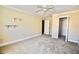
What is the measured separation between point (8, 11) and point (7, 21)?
0.51m

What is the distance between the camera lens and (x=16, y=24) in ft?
16.1

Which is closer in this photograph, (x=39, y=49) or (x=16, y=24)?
(x=39, y=49)

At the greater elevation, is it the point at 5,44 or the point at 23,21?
the point at 23,21

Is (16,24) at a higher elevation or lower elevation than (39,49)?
higher

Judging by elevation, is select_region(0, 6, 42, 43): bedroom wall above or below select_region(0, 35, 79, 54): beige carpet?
above

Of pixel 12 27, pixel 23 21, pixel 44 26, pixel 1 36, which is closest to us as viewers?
pixel 1 36

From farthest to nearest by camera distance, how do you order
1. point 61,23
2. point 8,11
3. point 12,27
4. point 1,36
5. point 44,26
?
point 44,26 < point 61,23 < point 12,27 < point 8,11 < point 1,36

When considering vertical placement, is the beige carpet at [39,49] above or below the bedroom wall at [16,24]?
below

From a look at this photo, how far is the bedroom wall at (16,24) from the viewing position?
4.14 meters

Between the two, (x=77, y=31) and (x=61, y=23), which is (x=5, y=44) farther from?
(x=61, y=23)

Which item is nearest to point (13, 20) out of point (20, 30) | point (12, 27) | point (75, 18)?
point (12, 27)

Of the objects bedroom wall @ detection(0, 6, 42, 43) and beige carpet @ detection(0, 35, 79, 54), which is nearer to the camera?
beige carpet @ detection(0, 35, 79, 54)

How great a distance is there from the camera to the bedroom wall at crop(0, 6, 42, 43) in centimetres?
414

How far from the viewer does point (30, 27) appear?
636 cm
